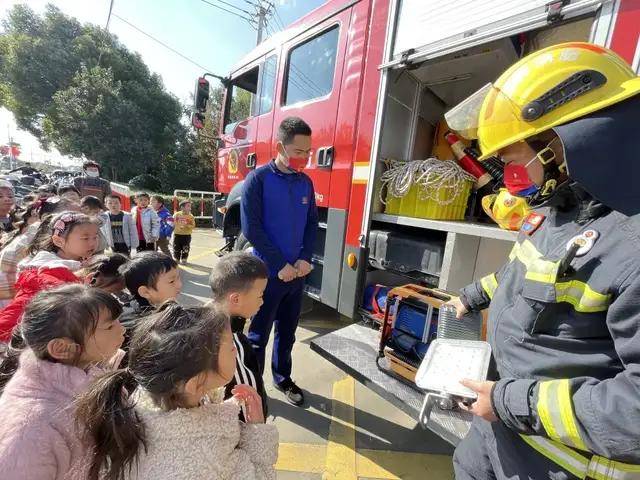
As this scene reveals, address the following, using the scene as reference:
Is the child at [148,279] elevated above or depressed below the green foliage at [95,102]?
below

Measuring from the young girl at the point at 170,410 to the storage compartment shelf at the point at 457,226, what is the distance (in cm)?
165

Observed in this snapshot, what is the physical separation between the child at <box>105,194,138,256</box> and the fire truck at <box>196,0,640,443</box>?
82.3 inches

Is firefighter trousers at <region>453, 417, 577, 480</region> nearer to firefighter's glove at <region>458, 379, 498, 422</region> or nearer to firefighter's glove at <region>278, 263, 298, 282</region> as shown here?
firefighter's glove at <region>458, 379, 498, 422</region>

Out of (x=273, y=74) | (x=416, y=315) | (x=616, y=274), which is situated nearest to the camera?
(x=616, y=274)

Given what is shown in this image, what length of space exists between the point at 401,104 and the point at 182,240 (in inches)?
189

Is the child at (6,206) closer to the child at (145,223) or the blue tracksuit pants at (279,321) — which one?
the child at (145,223)

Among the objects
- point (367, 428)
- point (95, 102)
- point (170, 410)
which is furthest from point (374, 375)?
point (95, 102)

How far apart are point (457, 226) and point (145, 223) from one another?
15.2 ft

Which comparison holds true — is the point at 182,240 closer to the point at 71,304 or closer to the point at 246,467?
the point at 71,304

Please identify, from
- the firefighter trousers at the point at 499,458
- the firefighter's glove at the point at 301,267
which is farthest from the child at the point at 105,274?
the firefighter trousers at the point at 499,458

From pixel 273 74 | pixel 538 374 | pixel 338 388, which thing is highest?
pixel 273 74

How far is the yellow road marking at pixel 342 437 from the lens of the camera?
1.79 m

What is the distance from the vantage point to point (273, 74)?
11.8ft

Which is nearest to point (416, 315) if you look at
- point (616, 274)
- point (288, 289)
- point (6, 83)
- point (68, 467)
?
point (288, 289)
